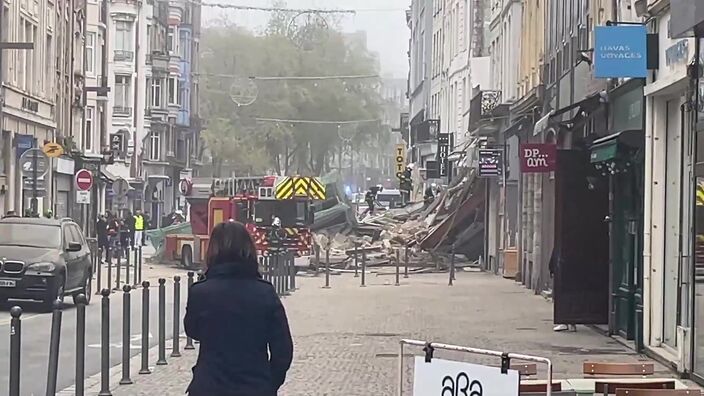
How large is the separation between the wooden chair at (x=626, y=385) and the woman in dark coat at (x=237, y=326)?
240cm

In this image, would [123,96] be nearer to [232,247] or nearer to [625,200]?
[625,200]

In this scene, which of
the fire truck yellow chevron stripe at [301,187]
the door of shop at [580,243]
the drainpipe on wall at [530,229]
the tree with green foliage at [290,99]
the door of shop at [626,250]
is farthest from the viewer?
the tree with green foliage at [290,99]

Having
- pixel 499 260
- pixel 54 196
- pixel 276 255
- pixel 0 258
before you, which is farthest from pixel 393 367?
pixel 54 196

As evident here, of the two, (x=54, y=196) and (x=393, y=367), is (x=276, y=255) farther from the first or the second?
(x=54, y=196)

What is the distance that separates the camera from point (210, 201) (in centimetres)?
4262

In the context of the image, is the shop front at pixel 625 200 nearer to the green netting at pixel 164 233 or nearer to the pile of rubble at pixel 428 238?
the pile of rubble at pixel 428 238

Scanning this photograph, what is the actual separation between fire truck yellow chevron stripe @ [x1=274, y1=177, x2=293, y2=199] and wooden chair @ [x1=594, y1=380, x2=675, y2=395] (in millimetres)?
33461

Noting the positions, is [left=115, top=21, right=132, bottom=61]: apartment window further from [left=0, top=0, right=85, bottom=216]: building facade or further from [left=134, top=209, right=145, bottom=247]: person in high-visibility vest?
[left=134, top=209, right=145, bottom=247]: person in high-visibility vest

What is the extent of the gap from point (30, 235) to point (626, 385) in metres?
17.6

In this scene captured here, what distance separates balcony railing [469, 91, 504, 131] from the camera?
38400 mm

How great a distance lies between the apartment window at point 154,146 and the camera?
86.9 meters

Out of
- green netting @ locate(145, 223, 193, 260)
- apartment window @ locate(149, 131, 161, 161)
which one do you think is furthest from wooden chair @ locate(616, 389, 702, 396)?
apartment window @ locate(149, 131, 161, 161)

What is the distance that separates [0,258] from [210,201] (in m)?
19.6

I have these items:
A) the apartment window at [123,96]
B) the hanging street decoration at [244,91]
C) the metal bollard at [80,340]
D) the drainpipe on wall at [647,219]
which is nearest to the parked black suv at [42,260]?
the drainpipe on wall at [647,219]
